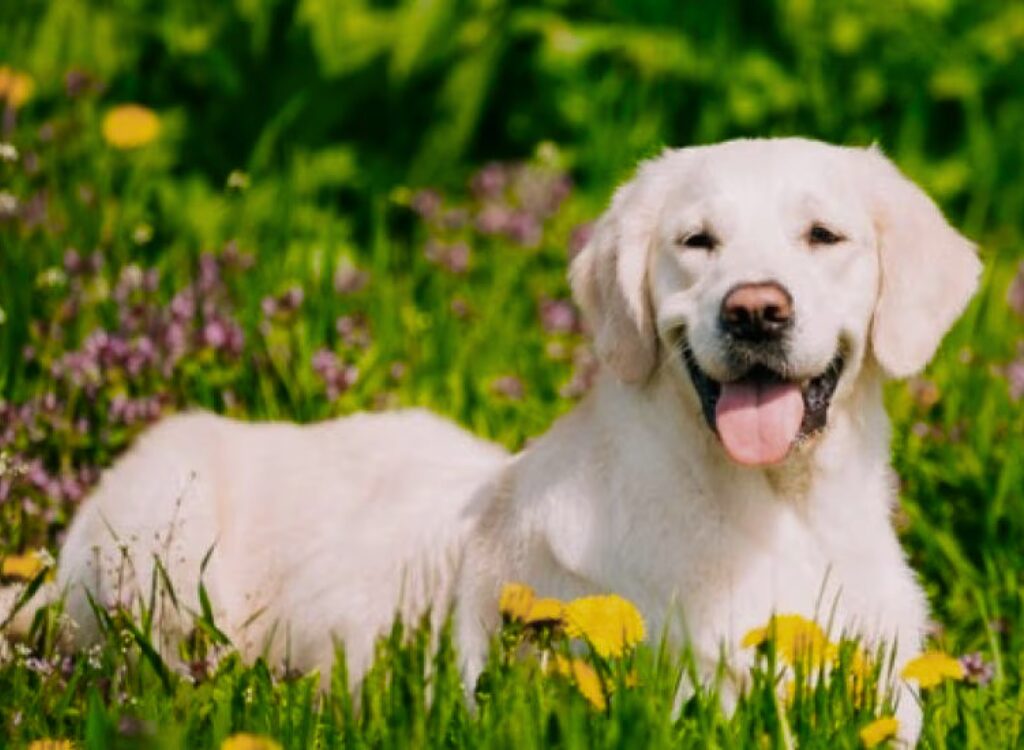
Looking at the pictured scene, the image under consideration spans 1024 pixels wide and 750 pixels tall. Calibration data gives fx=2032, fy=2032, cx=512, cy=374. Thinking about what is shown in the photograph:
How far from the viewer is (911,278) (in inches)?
A: 158

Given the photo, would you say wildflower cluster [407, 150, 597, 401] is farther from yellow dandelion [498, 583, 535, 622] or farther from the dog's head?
yellow dandelion [498, 583, 535, 622]

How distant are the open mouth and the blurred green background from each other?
333 cm

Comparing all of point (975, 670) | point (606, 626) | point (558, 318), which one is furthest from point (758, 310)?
point (558, 318)

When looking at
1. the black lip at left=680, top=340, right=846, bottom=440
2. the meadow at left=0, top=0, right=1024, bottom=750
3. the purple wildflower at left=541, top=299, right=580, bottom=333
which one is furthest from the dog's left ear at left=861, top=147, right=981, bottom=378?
the purple wildflower at left=541, top=299, right=580, bottom=333

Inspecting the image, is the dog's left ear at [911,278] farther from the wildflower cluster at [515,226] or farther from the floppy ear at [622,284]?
the wildflower cluster at [515,226]

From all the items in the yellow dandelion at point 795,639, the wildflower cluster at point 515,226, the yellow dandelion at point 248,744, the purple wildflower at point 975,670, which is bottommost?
the yellow dandelion at point 248,744

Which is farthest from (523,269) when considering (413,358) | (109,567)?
(109,567)

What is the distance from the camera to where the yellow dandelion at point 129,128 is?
6535 millimetres

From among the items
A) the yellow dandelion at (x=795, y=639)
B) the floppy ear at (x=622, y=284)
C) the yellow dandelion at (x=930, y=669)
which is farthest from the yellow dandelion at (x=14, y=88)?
the yellow dandelion at (x=930, y=669)

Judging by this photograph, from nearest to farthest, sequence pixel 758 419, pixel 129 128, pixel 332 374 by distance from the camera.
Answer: pixel 758 419 → pixel 332 374 → pixel 129 128

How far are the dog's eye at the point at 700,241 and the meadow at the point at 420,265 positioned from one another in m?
0.79

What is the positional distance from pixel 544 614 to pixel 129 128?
12.0ft

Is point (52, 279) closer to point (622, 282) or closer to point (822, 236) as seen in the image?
point (622, 282)

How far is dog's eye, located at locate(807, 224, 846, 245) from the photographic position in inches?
155
